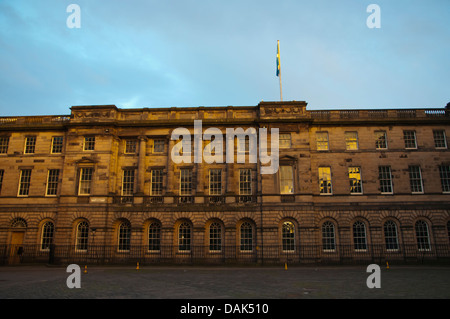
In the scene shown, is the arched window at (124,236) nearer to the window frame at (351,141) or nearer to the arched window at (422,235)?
the window frame at (351,141)

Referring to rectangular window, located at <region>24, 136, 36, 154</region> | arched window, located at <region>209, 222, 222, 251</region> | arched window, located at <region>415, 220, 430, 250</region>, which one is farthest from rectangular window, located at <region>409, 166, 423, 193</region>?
rectangular window, located at <region>24, 136, 36, 154</region>

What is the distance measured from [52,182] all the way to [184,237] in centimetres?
1418

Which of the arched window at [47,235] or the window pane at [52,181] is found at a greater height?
the window pane at [52,181]

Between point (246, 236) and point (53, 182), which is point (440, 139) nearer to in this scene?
point (246, 236)

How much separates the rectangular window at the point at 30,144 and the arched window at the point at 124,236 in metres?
12.2

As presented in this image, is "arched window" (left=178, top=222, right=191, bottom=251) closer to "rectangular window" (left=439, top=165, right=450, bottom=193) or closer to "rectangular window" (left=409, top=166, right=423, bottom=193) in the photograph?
"rectangular window" (left=409, top=166, right=423, bottom=193)

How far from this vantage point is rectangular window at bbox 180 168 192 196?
28.1 meters

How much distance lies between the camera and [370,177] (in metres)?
27.8

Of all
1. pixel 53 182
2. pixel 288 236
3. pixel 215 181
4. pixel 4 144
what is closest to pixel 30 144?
pixel 4 144

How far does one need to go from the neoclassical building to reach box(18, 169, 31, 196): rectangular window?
148mm

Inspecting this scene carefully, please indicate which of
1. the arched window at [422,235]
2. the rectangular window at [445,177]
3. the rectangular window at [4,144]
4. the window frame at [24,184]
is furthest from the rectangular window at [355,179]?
the rectangular window at [4,144]

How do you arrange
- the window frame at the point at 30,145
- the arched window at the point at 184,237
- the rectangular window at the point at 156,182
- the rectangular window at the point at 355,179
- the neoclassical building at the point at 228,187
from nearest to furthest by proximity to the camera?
the neoclassical building at the point at 228,187
the arched window at the point at 184,237
the rectangular window at the point at 355,179
the rectangular window at the point at 156,182
the window frame at the point at 30,145

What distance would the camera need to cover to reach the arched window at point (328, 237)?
87.5ft
